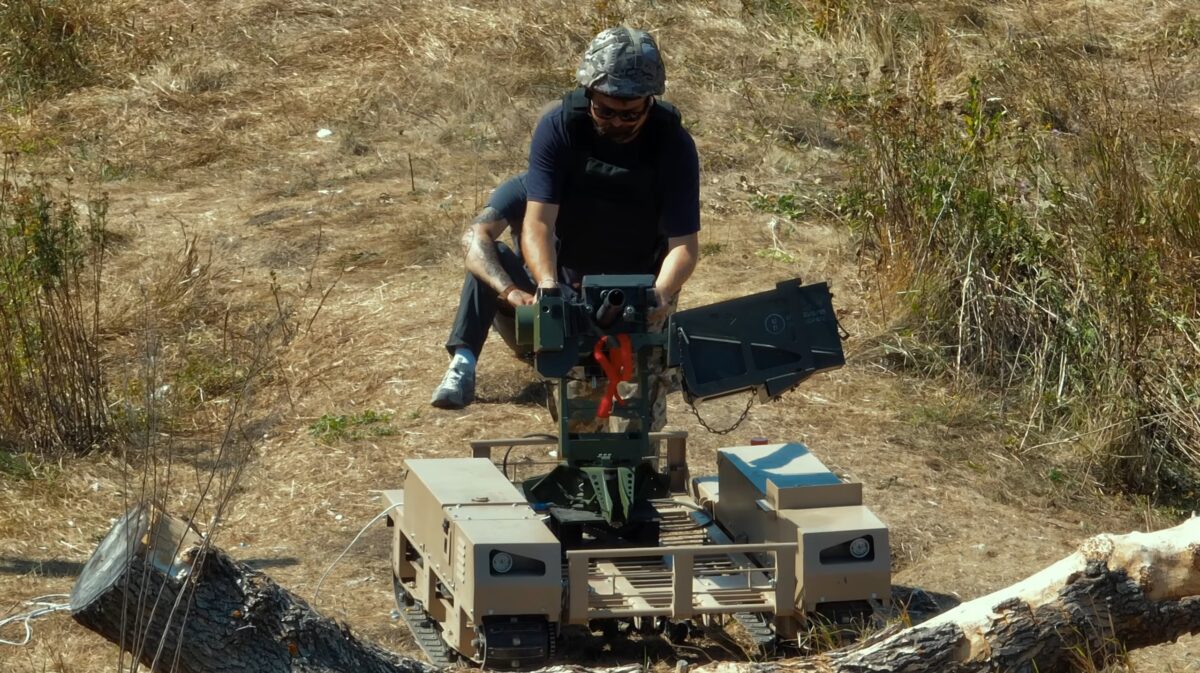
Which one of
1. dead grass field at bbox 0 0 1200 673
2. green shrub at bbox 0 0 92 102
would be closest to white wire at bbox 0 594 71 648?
dead grass field at bbox 0 0 1200 673

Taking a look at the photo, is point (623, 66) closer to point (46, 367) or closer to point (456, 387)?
point (456, 387)

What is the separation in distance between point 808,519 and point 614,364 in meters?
0.76

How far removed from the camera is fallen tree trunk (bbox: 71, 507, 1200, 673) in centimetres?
363

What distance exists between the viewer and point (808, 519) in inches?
193

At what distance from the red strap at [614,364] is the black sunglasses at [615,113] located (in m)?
1.11

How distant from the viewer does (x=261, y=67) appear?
12.8 meters

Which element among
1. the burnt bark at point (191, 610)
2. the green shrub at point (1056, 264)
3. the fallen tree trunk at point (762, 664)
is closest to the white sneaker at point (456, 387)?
the green shrub at point (1056, 264)

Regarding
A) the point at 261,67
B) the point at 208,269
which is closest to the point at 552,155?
the point at 208,269

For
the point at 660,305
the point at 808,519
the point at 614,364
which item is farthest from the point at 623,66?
the point at 808,519

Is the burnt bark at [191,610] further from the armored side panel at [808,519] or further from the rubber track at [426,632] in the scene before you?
the armored side panel at [808,519]

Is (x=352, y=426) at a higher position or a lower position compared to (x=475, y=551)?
lower

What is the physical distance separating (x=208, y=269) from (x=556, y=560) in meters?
5.47

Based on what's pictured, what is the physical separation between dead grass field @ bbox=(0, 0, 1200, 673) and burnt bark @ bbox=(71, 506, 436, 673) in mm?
306

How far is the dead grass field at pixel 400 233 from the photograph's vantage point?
21.0ft
